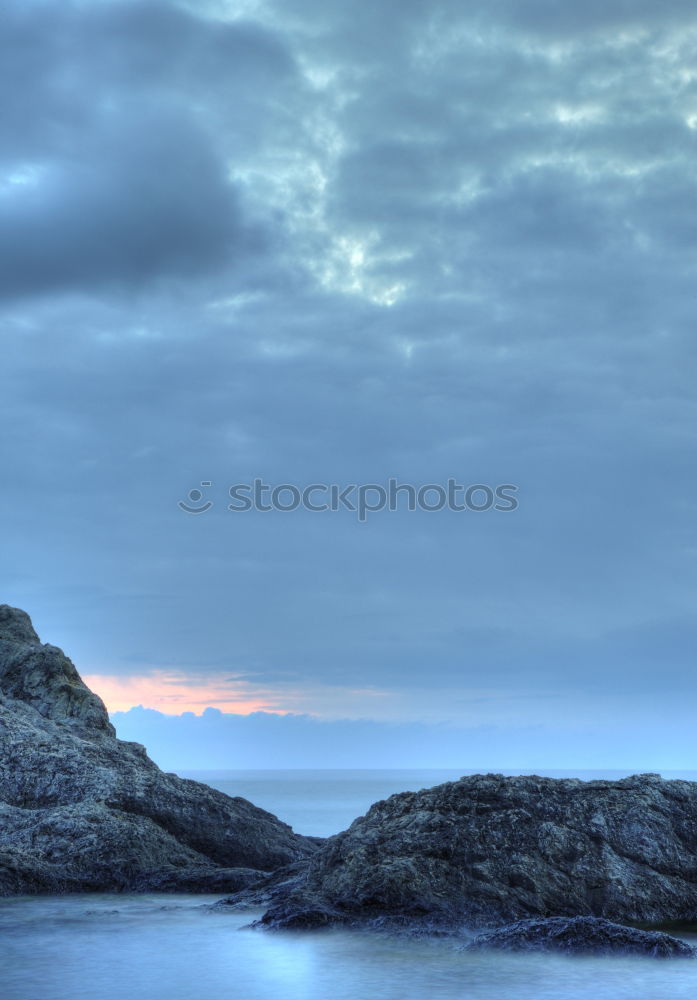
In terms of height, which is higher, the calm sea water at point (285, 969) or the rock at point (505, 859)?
the rock at point (505, 859)

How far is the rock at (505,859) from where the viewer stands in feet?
63.6

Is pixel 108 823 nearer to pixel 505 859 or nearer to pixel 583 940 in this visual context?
pixel 505 859

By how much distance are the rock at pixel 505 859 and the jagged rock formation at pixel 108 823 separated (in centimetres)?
482

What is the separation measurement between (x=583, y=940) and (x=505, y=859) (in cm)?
316

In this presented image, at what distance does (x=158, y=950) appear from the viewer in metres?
18.4

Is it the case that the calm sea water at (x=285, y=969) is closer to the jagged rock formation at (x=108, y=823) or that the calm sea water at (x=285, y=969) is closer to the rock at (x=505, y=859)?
the rock at (x=505, y=859)

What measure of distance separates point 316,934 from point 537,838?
17.0ft

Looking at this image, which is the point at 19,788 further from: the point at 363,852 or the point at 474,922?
the point at 474,922

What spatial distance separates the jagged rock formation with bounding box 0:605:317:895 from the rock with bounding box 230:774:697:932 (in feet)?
15.8

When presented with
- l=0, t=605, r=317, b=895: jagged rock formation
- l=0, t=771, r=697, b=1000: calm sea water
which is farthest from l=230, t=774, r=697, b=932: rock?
l=0, t=605, r=317, b=895: jagged rock formation

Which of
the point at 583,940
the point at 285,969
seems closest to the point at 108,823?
the point at 285,969

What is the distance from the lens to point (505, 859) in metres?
20.2

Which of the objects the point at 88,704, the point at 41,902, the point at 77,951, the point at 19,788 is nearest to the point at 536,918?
the point at 77,951

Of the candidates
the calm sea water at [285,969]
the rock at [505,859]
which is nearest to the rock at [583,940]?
the calm sea water at [285,969]
